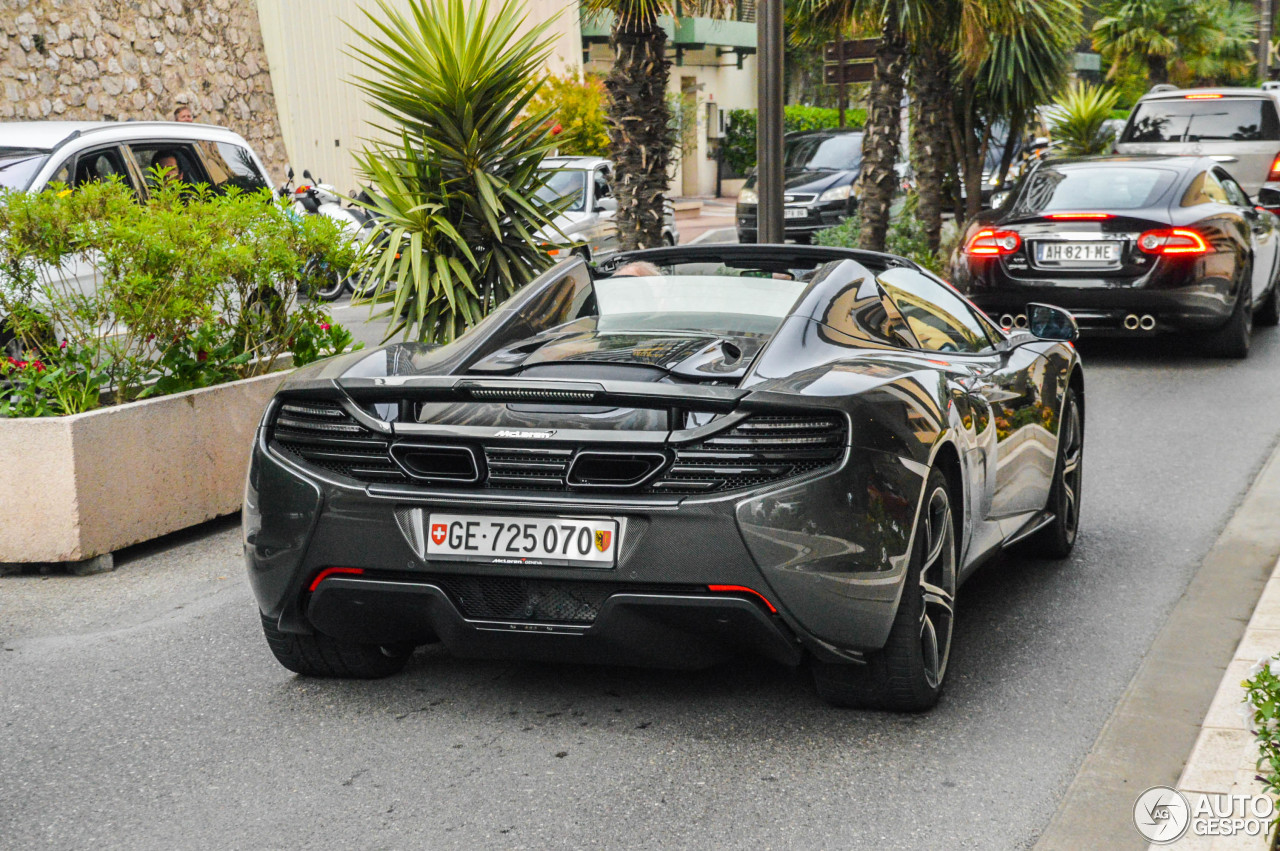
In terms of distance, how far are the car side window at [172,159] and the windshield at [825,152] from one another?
578 inches

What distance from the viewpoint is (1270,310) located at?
1346 centimetres

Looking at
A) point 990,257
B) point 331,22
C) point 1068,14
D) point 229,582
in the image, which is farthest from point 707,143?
point 229,582

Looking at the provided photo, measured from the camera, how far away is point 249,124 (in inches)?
1045

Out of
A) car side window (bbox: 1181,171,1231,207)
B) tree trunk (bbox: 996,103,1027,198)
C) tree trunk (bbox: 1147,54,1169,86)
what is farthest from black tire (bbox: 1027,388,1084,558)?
tree trunk (bbox: 1147,54,1169,86)

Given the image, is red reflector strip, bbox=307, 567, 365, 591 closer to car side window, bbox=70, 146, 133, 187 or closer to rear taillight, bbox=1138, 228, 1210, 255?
car side window, bbox=70, 146, 133, 187

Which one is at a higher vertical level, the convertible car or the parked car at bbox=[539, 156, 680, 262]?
the parked car at bbox=[539, 156, 680, 262]

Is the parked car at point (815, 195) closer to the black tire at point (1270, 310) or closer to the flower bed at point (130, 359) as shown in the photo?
the black tire at point (1270, 310)

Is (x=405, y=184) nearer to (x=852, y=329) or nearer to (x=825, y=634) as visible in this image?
(x=852, y=329)

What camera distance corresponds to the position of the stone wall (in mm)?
21312

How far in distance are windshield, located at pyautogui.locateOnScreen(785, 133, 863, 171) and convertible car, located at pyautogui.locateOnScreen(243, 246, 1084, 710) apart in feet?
64.8

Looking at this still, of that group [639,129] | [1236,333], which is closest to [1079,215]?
[1236,333]

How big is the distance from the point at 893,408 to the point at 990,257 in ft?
24.6

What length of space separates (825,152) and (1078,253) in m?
13.8

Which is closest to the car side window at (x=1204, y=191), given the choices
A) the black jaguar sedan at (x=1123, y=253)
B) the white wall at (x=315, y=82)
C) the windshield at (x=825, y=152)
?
the black jaguar sedan at (x=1123, y=253)
